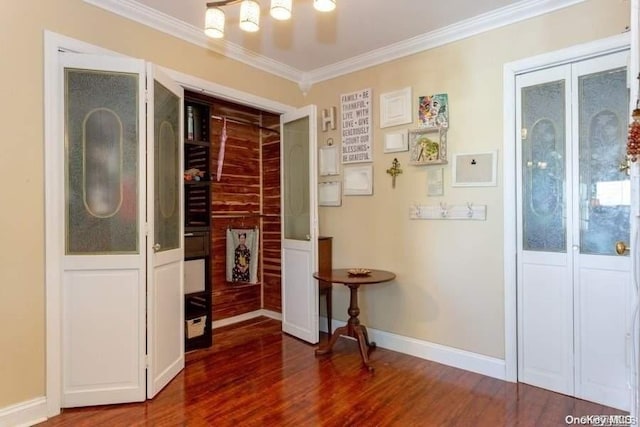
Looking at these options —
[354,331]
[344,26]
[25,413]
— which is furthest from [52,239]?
[344,26]

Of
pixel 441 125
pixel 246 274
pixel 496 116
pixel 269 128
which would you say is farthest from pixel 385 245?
pixel 269 128

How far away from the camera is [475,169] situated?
288 centimetres

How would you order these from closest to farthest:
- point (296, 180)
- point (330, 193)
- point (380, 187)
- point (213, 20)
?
point (213, 20), point (380, 187), point (296, 180), point (330, 193)

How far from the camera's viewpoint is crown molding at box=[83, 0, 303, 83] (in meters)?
2.59

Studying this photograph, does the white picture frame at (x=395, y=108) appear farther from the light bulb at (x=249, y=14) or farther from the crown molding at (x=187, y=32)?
the light bulb at (x=249, y=14)

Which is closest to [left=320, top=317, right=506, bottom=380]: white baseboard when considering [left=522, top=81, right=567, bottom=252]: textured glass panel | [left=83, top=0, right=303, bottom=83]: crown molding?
[left=522, top=81, right=567, bottom=252]: textured glass panel

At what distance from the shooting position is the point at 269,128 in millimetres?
4430

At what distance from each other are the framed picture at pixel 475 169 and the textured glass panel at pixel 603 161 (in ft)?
1.77

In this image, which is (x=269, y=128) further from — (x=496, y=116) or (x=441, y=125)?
(x=496, y=116)

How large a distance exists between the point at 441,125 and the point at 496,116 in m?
0.41

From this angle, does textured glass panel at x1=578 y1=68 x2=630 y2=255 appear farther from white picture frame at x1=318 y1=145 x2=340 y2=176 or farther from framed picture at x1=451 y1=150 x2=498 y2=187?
white picture frame at x1=318 y1=145 x2=340 y2=176

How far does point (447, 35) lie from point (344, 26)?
0.81 m

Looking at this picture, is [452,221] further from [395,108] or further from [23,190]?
[23,190]

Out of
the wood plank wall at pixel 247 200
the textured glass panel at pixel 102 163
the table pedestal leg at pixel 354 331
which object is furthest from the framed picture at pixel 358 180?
the textured glass panel at pixel 102 163
